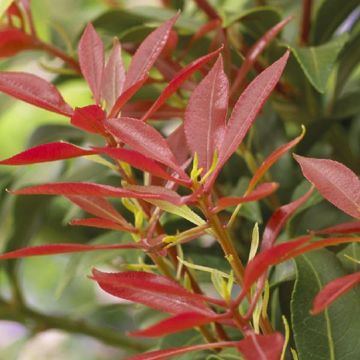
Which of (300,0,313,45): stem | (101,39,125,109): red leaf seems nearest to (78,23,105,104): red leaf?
(101,39,125,109): red leaf

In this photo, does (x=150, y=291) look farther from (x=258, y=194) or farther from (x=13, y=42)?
(x=13, y=42)

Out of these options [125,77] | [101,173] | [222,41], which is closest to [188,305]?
[125,77]

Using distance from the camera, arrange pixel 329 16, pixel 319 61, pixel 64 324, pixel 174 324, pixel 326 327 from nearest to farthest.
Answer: pixel 174 324 < pixel 326 327 < pixel 319 61 < pixel 329 16 < pixel 64 324

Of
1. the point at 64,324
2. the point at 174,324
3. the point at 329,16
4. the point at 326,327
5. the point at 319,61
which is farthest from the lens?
the point at 64,324

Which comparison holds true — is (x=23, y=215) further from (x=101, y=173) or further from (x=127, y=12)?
(x=127, y=12)

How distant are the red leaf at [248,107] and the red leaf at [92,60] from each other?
0.28ft

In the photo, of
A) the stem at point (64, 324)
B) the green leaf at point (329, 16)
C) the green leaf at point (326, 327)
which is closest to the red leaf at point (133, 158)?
the green leaf at point (326, 327)

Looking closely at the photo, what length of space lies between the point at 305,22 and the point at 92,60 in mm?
298

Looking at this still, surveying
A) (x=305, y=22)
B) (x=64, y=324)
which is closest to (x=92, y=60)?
(x=305, y=22)

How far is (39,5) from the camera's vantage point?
152 cm

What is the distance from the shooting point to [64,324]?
0.81 m

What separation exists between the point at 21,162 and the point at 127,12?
1.17ft

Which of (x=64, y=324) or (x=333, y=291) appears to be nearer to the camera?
(x=333, y=291)

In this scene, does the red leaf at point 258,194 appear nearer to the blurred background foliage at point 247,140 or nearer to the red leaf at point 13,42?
the blurred background foliage at point 247,140
